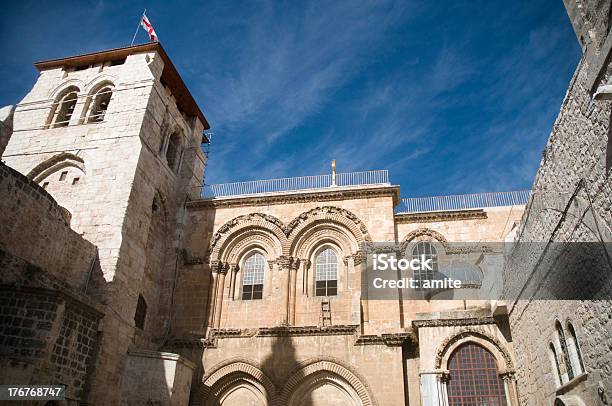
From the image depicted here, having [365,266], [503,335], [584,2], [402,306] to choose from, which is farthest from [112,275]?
[584,2]

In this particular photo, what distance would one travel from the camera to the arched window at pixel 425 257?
662 inches

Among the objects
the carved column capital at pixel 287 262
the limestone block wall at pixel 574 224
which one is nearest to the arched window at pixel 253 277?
the carved column capital at pixel 287 262

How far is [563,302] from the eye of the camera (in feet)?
27.3

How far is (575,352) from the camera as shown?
8125 mm

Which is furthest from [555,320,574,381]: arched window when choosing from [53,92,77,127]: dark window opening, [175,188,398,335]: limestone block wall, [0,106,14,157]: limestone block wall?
[53,92,77,127]: dark window opening

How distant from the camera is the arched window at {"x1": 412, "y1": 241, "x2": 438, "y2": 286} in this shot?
16.8m

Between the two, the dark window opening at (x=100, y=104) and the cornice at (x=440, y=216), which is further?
the dark window opening at (x=100, y=104)

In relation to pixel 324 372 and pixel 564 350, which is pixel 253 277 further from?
pixel 564 350

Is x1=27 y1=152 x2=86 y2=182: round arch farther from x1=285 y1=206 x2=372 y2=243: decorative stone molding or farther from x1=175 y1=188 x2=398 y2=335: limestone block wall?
x1=285 y1=206 x2=372 y2=243: decorative stone molding

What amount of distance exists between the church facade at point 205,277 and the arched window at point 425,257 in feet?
0.26

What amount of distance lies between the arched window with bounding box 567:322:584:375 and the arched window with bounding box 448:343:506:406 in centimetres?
560

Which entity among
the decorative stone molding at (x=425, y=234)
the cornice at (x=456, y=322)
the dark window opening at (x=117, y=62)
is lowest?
the cornice at (x=456, y=322)

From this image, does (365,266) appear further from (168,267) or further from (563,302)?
(563,302)

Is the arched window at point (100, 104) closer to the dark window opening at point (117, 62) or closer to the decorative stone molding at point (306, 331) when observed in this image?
the dark window opening at point (117, 62)
